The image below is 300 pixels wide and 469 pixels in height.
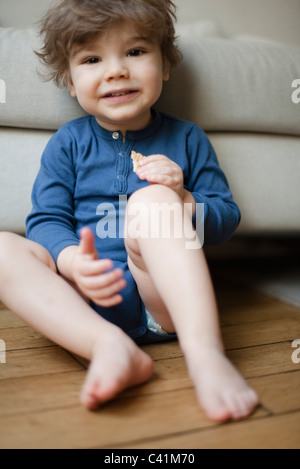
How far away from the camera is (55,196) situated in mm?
829

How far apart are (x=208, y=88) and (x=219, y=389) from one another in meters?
0.67

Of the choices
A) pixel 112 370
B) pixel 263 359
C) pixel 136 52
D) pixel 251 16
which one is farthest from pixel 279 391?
pixel 251 16

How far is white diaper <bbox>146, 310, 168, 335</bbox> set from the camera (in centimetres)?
76

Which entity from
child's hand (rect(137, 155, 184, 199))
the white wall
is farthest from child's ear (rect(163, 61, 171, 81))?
the white wall

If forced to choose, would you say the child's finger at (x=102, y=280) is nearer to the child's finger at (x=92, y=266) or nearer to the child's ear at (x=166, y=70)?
the child's finger at (x=92, y=266)

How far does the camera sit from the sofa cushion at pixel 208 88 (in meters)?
0.94

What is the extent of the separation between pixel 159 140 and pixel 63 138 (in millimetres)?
177

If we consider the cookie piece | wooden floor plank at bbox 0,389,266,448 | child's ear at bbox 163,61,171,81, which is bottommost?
wooden floor plank at bbox 0,389,266,448

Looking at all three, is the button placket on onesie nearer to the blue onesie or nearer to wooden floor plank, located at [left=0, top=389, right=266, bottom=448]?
the blue onesie

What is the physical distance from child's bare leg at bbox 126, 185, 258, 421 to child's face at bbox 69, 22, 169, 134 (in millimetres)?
208

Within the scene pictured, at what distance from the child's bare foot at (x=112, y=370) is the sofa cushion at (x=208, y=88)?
55 cm

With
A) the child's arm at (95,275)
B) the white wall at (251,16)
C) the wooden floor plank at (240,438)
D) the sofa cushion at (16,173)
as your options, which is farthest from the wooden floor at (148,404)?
the white wall at (251,16)

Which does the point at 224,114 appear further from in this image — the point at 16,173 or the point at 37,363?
the point at 37,363
